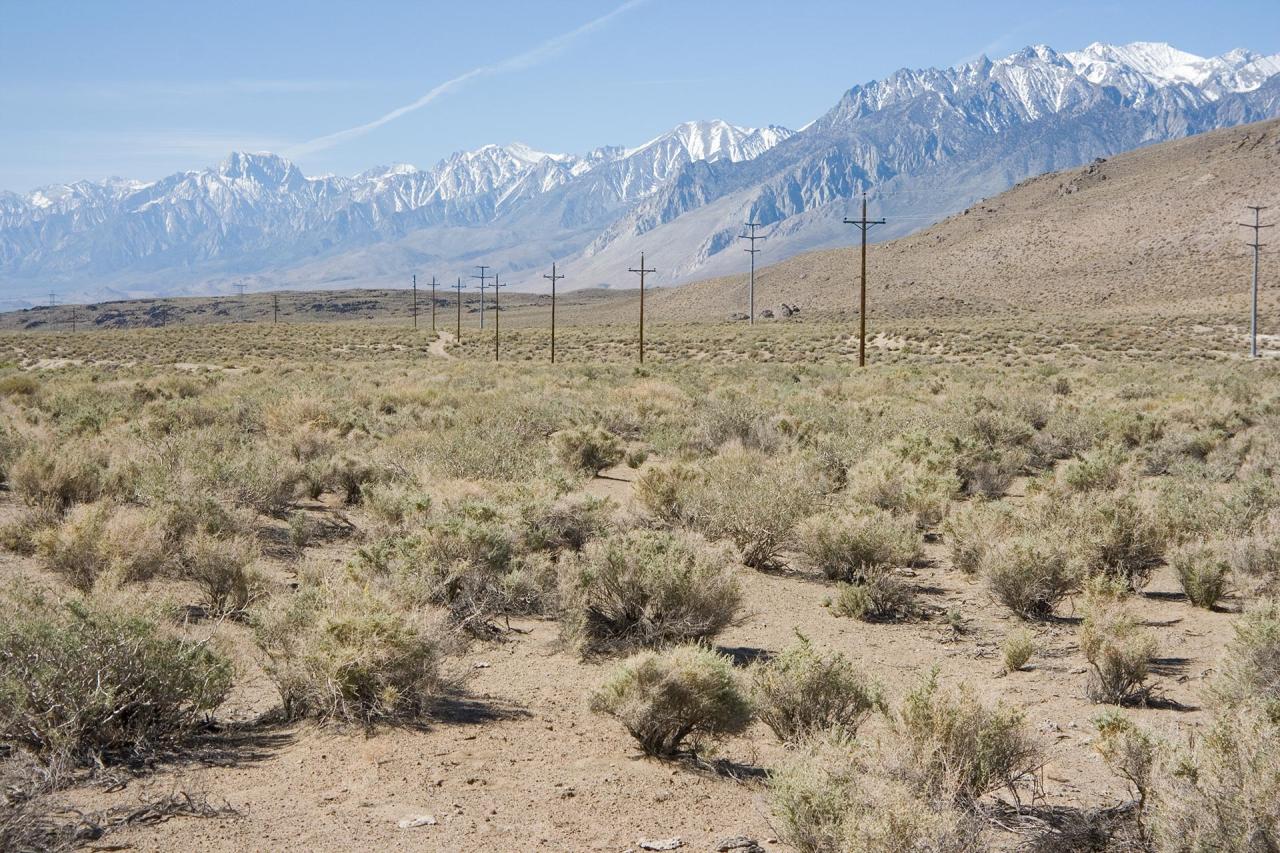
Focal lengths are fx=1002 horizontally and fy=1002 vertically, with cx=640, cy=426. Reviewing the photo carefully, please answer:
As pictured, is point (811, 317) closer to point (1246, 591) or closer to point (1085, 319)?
point (1085, 319)

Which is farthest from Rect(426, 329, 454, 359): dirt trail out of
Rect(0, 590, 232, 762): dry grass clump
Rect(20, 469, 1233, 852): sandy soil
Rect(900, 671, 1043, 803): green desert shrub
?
Rect(900, 671, 1043, 803): green desert shrub

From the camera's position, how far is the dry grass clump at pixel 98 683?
555 centimetres

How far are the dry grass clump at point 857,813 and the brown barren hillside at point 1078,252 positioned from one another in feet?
268

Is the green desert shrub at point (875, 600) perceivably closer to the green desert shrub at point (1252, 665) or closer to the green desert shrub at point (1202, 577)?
the green desert shrub at point (1202, 577)

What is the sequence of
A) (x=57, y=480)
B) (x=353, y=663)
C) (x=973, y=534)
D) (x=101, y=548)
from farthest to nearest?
(x=57, y=480), (x=973, y=534), (x=101, y=548), (x=353, y=663)

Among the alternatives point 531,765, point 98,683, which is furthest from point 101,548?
point 531,765

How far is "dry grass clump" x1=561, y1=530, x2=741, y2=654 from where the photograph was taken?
8.45 meters

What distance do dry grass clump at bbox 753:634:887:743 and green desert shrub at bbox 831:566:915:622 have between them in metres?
3.28

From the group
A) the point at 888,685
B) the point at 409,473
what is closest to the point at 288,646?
the point at 888,685

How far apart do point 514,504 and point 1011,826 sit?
23.6ft

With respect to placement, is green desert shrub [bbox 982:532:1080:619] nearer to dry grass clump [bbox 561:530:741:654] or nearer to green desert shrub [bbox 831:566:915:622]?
green desert shrub [bbox 831:566:915:622]

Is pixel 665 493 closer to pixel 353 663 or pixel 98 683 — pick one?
pixel 353 663

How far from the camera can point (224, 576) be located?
29.9 ft

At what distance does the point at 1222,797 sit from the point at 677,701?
2.95m
